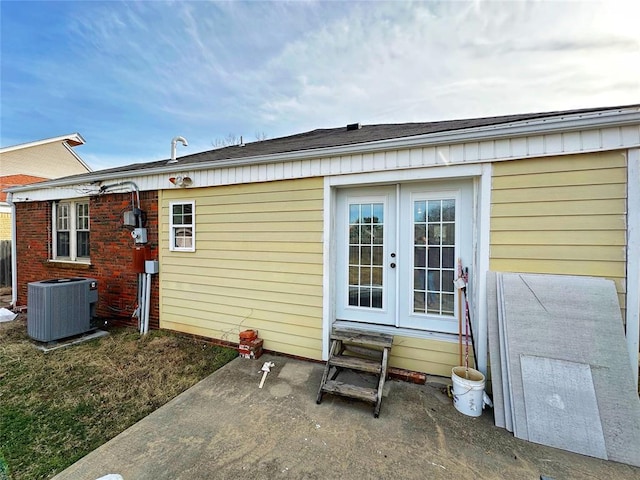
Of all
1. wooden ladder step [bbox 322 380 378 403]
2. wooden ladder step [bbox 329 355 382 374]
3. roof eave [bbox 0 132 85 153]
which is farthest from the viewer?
roof eave [bbox 0 132 85 153]

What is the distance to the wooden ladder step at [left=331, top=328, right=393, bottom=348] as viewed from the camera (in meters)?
3.03

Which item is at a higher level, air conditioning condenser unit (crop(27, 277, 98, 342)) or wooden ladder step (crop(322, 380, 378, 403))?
air conditioning condenser unit (crop(27, 277, 98, 342))

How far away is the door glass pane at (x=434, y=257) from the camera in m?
3.13

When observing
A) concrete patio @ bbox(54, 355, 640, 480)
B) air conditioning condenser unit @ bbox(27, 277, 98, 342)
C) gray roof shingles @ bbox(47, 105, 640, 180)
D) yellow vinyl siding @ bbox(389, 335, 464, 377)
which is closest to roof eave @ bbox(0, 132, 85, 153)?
gray roof shingles @ bbox(47, 105, 640, 180)

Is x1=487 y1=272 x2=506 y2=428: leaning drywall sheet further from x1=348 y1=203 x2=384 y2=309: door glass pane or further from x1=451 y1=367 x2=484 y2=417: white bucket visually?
x1=348 y1=203 x2=384 y2=309: door glass pane

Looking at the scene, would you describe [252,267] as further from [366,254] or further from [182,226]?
[366,254]

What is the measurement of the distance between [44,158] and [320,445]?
18.3 metres

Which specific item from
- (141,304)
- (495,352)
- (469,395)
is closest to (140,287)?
(141,304)

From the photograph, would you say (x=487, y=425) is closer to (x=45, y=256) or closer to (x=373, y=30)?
(x=373, y=30)

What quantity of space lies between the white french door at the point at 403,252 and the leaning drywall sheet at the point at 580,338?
25.1 inches

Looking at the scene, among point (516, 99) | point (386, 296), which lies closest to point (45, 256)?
point (386, 296)

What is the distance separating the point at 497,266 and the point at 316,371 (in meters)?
2.35

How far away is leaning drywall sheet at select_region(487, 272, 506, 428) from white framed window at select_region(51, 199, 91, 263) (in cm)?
704

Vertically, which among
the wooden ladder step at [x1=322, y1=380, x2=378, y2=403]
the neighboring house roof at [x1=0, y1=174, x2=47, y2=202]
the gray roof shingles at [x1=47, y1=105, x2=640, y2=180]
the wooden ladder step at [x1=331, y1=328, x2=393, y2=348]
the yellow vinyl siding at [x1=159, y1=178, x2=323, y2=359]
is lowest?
the wooden ladder step at [x1=322, y1=380, x2=378, y2=403]
